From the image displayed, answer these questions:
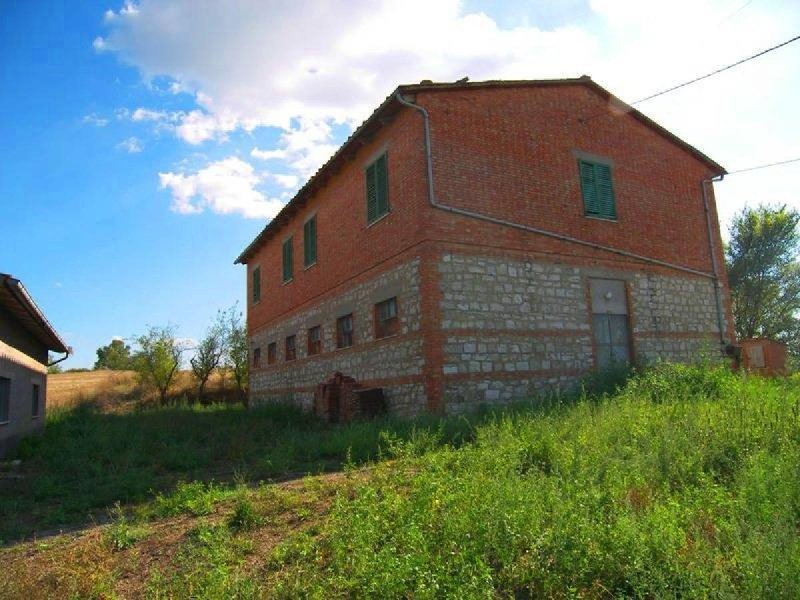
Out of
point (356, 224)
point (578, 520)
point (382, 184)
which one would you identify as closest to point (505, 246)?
point (382, 184)

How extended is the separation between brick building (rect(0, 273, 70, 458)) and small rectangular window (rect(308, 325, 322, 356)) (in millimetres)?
6670

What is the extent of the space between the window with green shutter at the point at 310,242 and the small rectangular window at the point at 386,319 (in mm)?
4491

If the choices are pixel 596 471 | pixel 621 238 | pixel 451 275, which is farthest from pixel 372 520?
pixel 621 238

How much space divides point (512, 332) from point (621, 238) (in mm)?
4296

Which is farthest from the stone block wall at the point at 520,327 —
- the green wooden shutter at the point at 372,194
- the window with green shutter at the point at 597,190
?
the green wooden shutter at the point at 372,194

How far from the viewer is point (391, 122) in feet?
43.8

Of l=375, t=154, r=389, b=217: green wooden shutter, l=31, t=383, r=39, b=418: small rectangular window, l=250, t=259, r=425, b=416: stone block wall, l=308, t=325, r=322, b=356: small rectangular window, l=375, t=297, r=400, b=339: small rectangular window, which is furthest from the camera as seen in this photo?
l=31, t=383, r=39, b=418: small rectangular window

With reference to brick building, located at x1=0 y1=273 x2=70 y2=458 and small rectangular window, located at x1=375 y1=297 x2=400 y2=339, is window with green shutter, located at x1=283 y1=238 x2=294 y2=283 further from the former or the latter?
brick building, located at x1=0 y1=273 x2=70 y2=458

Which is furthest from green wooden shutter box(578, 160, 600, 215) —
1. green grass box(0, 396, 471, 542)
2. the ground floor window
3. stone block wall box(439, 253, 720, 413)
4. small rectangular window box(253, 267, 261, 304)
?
small rectangular window box(253, 267, 261, 304)

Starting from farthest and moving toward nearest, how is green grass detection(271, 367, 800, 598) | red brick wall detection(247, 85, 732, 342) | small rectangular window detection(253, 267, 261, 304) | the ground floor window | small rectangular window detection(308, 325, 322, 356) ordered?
small rectangular window detection(253, 267, 261, 304)
small rectangular window detection(308, 325, 322, 356)
the ground floor window
red brick wall detection(247, 85, 732, 342)
green grass detection(271, 367, 800, 598)

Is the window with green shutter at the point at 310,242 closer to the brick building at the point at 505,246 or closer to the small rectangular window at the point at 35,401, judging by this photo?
the brick building at the point at 505,246

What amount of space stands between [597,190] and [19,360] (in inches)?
574

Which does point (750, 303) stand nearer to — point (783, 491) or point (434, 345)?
point (434, 345)

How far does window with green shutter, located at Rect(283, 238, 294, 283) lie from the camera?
20.0 m
